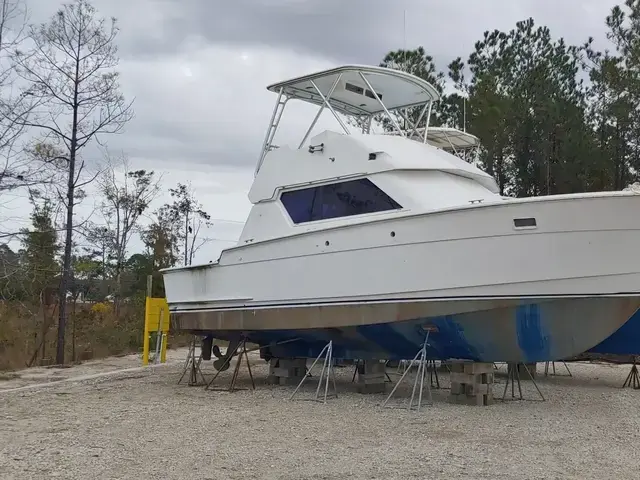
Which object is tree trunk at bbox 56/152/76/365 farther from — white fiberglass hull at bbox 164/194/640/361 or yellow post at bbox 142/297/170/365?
white fiberglass hull at bbox 164/194/640/361

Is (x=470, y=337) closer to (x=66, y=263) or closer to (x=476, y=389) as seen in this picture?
(x=476, y=389)

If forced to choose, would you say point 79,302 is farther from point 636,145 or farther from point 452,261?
point 452,261

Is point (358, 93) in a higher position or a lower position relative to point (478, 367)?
higher

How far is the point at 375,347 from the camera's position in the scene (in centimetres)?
976

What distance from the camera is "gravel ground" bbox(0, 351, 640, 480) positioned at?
18.7 ft

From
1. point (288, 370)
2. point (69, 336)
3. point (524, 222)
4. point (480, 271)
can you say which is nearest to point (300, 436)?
point (480, 271)

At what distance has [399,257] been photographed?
8523mm

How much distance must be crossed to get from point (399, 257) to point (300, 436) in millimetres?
2587

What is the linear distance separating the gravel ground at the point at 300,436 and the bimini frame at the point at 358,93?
13.2 feet

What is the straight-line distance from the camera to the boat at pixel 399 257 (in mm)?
7695

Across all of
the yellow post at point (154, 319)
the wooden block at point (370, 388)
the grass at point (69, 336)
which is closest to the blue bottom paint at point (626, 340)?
the wooden block at point (370, 388)

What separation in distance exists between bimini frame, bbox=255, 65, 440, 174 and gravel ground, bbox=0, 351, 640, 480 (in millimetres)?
4034

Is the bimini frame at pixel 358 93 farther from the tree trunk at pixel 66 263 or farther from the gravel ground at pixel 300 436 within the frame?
the tree trunk at pixel 66 263

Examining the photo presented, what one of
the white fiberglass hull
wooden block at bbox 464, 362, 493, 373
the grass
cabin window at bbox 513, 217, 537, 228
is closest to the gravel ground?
wooden block at bbox 464, 362, 493, 373
